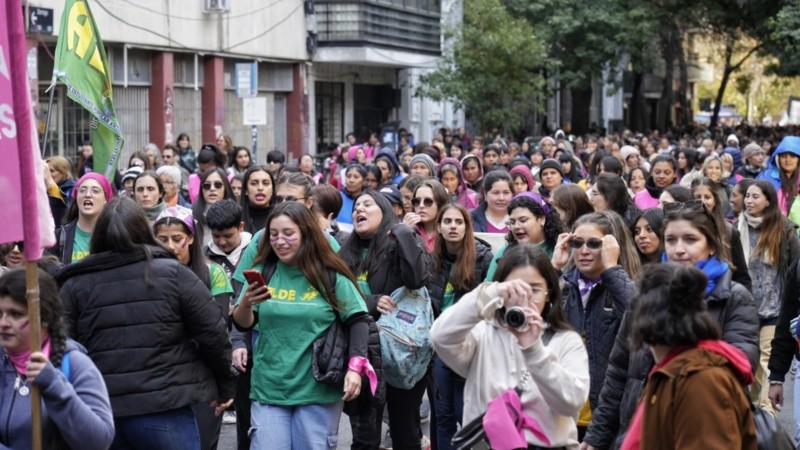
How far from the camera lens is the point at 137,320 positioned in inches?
249

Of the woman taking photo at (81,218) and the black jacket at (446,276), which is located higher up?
the woman taking photo at (81,218)

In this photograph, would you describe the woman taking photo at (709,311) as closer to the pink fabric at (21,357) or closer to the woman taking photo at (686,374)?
the woman taking photo at (686,374)

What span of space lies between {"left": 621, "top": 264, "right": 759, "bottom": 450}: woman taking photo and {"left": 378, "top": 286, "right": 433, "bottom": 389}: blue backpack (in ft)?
11.9

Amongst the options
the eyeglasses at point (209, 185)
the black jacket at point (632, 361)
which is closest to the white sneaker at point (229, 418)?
the eyeglasses at point (209, 185)

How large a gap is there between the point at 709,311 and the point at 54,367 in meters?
2.71

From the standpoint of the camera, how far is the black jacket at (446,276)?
8766mm

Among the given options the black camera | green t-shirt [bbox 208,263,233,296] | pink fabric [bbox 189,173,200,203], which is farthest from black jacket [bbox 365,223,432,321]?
pink fabric [bbox 189,173,200,203]

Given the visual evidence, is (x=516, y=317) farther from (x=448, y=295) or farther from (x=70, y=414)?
(x=448, y=295)

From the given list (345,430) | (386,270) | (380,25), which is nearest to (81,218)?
(386,270)

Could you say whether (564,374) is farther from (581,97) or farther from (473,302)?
(581,97)

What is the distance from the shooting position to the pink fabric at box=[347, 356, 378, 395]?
7036 millimetres

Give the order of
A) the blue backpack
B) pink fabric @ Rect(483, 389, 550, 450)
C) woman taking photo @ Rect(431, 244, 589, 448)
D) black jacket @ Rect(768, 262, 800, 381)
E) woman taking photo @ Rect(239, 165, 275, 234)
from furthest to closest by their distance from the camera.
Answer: woman taking photo @ Rect(239, 165, 275, 234), the blue backpack, black jacket @ Rect(768, 262, 800, 381), pink fabric @ Rect(483, 389, 550, 450), woman taking photo @ Rect(431, 244, 589, 448)

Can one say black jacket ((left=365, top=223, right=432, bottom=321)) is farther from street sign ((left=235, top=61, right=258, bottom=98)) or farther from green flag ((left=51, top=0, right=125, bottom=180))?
street sign ((left=235, top=61, right=258, bottom=98))

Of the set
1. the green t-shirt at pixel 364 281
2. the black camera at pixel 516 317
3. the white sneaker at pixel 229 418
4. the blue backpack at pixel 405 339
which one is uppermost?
the black camera at pixel 516 317
